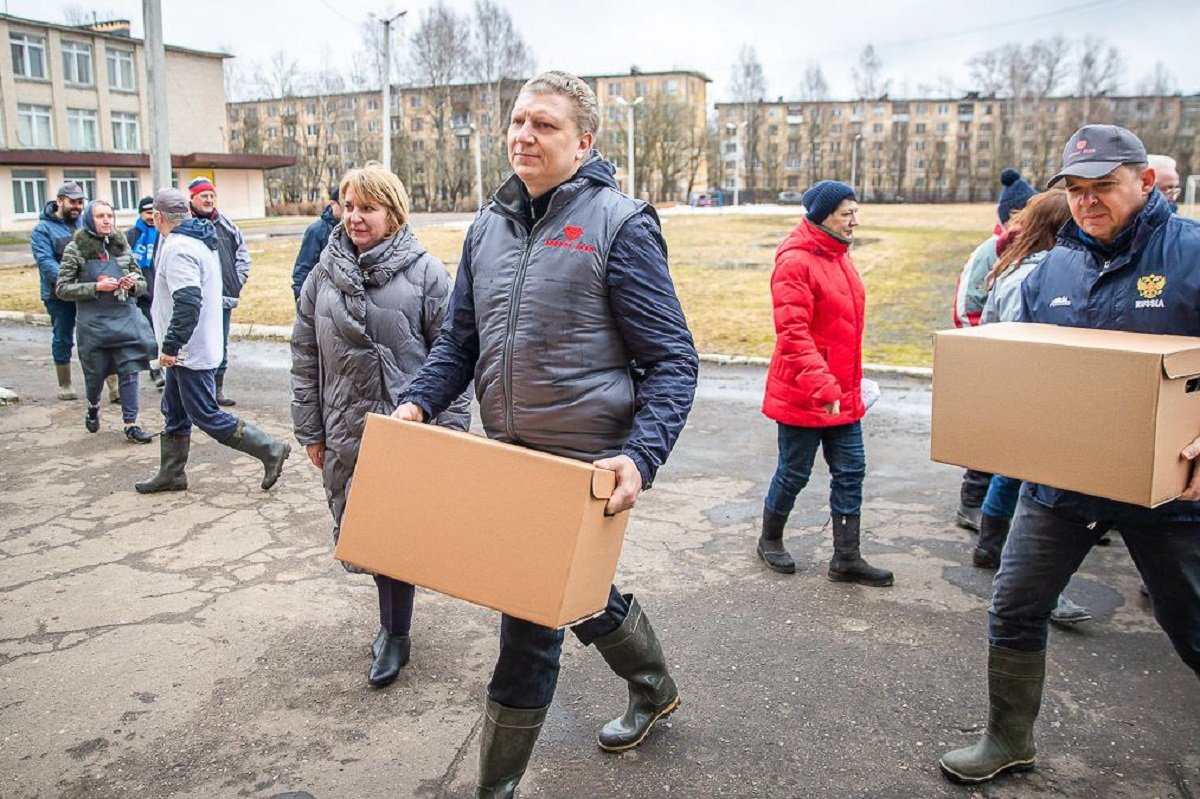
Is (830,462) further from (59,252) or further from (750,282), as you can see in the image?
(750,282)

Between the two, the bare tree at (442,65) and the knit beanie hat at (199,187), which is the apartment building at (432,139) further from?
the knit beanie hat at (199,187)

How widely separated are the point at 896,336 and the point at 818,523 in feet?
23.5

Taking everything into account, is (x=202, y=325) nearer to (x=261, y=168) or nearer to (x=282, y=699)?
(x=282, y=699)

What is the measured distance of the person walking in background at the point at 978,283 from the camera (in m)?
5.46

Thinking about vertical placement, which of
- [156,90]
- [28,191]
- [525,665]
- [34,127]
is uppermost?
[34,127]

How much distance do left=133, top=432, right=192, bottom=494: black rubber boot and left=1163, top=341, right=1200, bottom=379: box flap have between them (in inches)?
218

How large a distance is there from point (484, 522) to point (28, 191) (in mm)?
51794

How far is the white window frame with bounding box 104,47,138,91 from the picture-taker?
173 feet

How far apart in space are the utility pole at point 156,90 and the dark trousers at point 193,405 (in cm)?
694

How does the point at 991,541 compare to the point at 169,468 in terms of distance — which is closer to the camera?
the point at 991,541

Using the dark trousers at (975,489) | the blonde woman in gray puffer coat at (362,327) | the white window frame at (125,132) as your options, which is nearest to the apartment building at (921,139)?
the white window frame at (125,132)

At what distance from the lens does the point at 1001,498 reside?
469cm

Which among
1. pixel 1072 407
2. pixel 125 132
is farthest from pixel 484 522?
pixel 125 132

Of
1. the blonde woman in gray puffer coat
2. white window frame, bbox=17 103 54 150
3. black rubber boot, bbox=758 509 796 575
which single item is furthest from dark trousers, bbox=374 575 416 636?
white window frame, bbox=17 103 54 150
